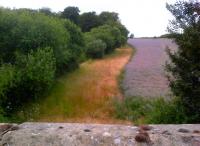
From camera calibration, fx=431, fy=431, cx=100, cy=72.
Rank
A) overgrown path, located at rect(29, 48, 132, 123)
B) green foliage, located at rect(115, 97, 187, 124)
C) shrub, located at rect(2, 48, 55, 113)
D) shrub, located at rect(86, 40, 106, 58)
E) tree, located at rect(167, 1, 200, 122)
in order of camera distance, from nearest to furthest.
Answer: tree, located at rect(167, 1, 200, 122), green foliage, located at rect(115, 97, 187, 124), overgrown path, located at rect(29, 48, 132, 123), shrub, located at rect(2, 48, 55, 113), shrub, located at rect(86, 40, 106, 58)

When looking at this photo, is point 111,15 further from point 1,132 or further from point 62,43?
point 1,132

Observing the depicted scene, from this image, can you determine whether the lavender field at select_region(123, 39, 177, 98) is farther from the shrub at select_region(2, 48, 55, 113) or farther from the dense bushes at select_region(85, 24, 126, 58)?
the dense bushes at select_region(85, 24, 126, 58)

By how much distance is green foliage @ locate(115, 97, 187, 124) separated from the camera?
488 inches

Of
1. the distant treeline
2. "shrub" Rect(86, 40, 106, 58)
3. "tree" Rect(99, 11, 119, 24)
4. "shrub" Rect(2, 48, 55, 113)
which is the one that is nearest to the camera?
the distant treeline

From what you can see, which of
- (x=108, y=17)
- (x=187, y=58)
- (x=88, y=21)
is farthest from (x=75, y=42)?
(x=108, y=17)

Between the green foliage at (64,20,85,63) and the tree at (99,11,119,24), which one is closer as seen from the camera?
the green foliage at (64,20,85,63)

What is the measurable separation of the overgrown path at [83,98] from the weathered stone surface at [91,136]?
53.6ft

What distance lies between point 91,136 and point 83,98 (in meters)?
21.4

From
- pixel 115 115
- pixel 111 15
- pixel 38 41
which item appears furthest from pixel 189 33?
pixel 111 15

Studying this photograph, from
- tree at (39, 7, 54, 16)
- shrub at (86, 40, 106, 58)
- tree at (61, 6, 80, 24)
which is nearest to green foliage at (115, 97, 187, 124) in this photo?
shrub at (86, 40, 106, 58)

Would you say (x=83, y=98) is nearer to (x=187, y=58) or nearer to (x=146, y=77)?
(x=146, y=77)

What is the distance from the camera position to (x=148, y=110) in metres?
20.3

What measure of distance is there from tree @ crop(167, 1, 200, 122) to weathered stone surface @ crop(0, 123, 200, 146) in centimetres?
741

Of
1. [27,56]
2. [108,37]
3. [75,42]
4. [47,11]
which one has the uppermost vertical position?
[47,11]
